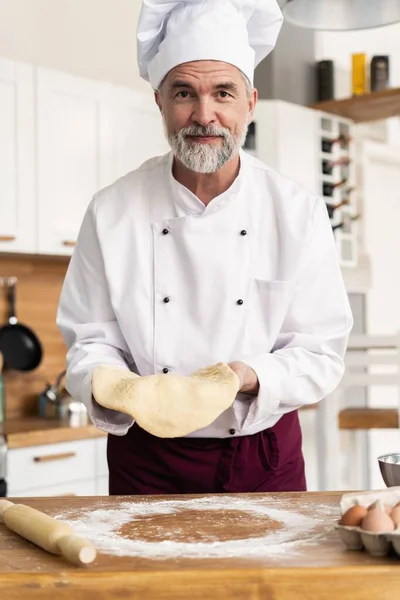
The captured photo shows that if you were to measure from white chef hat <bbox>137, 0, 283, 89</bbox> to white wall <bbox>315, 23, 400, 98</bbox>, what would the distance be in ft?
10.4

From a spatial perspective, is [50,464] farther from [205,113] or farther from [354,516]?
[354,516]

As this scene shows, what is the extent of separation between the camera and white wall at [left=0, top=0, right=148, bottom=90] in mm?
3428

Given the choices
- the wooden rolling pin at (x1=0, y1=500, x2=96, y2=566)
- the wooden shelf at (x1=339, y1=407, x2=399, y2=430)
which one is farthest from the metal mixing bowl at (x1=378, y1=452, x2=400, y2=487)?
the wooden shelf at (x1=339, y1=407, x2=399, y2=430)

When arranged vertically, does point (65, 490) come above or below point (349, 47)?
below

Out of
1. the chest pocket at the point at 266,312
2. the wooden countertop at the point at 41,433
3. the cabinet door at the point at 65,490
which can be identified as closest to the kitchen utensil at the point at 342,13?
the chest pocket at the point at 266,312

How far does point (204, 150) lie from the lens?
160cm

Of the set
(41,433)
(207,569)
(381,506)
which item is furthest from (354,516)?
(41,433)

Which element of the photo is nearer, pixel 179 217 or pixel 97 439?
pixel 179 217

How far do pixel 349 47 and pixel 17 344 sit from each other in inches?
112

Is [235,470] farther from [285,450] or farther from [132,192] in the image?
[132,192]

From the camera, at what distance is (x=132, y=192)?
1774mm

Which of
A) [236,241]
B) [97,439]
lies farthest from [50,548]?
[97,439]

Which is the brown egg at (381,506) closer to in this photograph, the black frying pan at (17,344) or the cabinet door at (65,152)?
the cabinet door at (65,152)

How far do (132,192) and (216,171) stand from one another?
191 millimetres
